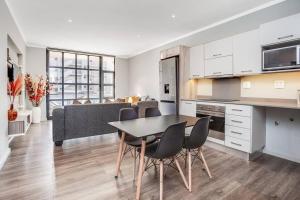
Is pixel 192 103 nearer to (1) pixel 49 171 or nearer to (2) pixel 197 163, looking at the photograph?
(2) pixel 197 163

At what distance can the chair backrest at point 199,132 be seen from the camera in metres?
2.12

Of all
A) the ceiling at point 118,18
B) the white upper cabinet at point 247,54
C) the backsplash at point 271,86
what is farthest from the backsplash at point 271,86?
the ceiling at point 118,18

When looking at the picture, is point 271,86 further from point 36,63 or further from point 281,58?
point 36,63

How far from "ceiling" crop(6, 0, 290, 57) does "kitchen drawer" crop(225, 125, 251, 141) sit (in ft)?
7.49

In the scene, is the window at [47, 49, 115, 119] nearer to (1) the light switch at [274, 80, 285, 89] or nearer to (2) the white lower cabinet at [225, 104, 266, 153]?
(2) the white lower cabinet at [225, 104, 266, 153]

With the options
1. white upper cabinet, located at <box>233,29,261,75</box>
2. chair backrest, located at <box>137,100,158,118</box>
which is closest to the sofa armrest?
chair backrest, located at <box>137,100,158,118</box>

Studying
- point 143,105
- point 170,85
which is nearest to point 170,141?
point 170,85

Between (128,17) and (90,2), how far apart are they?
895mm

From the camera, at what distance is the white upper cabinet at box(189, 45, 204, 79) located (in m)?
4.02

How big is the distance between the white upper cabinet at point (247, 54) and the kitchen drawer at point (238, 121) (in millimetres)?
841

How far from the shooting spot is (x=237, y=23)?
12.1 feet

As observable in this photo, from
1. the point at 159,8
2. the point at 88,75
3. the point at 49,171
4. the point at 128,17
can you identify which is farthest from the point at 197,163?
the point at 88,75

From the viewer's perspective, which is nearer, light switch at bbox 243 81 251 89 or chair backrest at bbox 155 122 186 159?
chair backrest at bbox 155 122 186 159

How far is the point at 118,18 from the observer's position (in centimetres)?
391
